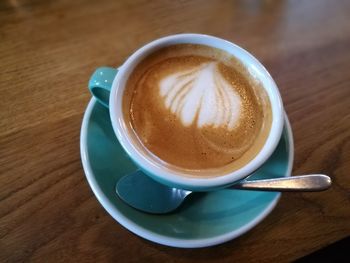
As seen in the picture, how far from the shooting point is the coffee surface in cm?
71

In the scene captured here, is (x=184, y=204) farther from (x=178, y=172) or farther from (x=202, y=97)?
(x=202, y=97)

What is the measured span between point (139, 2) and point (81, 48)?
271 mm

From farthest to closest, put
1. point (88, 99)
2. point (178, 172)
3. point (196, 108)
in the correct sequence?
point (88, 99), point (196, 108), point (178, 172)

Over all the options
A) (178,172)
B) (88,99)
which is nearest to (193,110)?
(178,172)

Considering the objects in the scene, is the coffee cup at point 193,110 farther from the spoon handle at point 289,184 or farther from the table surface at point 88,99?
the table surface at point 88,99

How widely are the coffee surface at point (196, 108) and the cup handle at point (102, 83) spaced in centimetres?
4

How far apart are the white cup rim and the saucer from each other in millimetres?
88

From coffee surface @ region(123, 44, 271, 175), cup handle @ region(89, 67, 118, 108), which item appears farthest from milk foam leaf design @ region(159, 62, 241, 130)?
cup handle @ region(89, 67, 118, 108)

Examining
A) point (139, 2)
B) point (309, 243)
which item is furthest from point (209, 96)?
point (139, 2)

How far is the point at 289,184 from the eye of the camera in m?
0.69

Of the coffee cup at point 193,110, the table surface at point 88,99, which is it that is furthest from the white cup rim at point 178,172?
the table surface at point 88,99

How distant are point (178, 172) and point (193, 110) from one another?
17 centimetres

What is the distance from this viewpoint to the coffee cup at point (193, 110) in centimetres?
67

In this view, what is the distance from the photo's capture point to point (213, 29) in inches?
41.8
